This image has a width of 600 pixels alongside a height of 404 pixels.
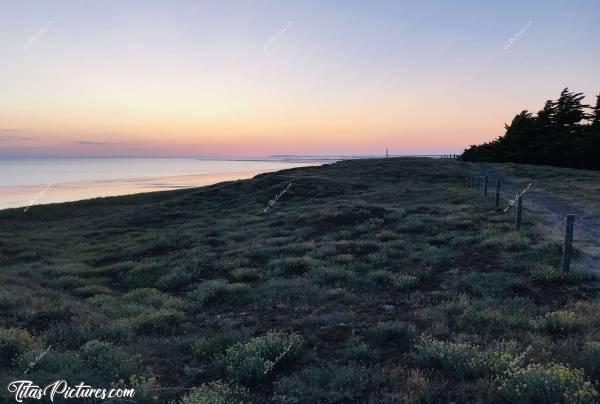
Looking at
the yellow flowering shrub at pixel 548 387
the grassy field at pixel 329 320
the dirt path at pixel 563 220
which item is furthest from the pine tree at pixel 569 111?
the yellow flowering shrub at pixel 548 387

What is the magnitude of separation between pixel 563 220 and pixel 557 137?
51122 millimetres

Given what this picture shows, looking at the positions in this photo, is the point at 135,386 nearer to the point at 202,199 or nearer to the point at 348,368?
the point at 348,368

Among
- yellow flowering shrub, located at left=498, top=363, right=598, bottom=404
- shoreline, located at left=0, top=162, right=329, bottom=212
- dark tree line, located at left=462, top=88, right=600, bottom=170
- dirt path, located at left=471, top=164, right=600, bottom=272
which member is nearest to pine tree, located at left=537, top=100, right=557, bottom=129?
dark tree line, located at left=462, top=88, right=600, bottom=170

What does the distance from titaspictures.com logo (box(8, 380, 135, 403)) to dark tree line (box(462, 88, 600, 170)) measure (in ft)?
205

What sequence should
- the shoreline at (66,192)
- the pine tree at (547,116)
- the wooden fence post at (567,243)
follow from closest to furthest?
the wooden fence post at (567,243) → the pine tree at (547,116) → the shoreline at (66,192)

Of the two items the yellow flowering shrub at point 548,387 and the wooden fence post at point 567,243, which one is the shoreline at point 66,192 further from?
the yellow flowering shrub at point 548,387

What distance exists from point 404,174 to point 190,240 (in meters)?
38.8

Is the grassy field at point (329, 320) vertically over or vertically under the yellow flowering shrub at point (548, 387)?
under

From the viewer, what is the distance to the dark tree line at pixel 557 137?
54.7m

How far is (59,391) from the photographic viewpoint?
18.5 feet

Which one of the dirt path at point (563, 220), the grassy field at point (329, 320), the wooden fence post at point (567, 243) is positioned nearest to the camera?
the grassy field at point (329, 320)

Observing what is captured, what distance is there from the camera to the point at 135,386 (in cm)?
589

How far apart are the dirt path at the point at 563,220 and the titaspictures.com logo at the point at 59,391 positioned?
37.1 feet

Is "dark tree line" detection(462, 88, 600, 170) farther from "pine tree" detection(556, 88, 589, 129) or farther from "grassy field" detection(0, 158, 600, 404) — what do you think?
"grassy field" detection(0, 158, 600, 404)
